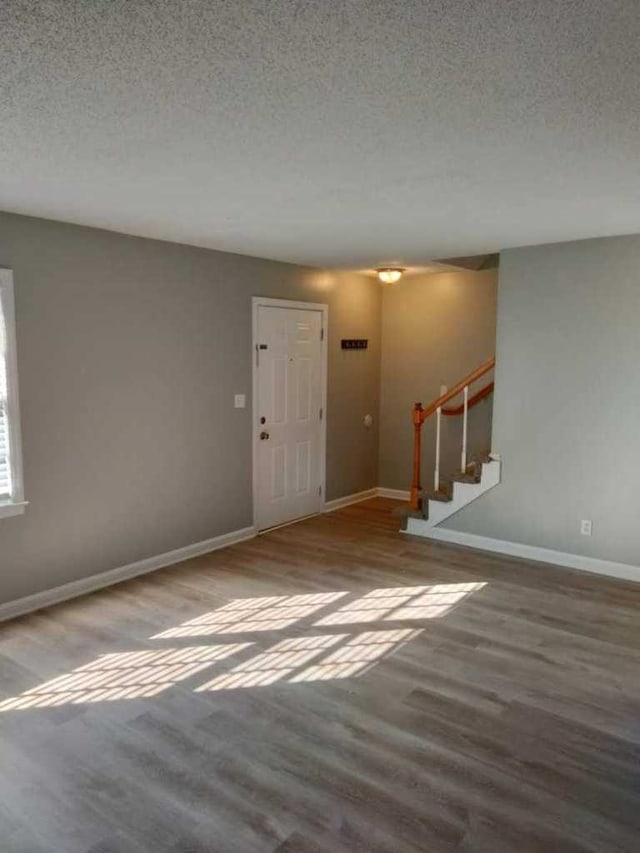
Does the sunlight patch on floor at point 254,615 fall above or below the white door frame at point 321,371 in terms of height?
below

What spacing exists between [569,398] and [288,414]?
247 centimetres

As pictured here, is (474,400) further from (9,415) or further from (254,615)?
(9,415)

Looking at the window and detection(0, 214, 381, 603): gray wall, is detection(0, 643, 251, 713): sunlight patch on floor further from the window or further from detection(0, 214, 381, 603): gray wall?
the window

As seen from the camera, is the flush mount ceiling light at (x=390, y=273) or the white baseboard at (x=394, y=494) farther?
the white baseboard at (x=394, y=494)

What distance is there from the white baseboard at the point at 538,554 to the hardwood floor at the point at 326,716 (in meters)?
0.18

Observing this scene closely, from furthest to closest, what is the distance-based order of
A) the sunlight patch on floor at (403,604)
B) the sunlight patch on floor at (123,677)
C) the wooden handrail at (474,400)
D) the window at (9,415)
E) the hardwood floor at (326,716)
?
the wooden handrail at (474,400) → the sunlight patch on floor at (403,604) → the window at (9,415) → the sunlight patch on floor at (123,677) → the hardwood floor at (326,716)

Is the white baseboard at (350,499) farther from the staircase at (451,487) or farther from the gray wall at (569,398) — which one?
the gray wall at (569,398)

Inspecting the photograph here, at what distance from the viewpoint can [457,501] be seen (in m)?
5.14

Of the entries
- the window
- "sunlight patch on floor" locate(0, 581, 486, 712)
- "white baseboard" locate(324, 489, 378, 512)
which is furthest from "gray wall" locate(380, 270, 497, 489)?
the window

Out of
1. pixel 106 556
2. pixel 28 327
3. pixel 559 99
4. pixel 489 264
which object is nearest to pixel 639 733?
pixel 559 99

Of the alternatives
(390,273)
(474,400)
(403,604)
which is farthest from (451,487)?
(390,273)

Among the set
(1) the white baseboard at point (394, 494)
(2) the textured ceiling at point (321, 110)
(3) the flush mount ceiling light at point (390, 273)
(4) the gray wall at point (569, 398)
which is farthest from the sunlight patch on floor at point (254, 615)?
(3) the flush mount ceiling light at point (390, 273)

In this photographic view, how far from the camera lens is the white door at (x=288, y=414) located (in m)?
5.39

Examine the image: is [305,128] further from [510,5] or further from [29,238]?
[29,238]
